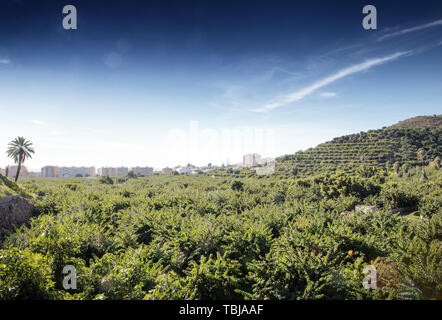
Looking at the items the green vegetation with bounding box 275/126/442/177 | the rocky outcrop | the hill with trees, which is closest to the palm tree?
the rocky outcrop

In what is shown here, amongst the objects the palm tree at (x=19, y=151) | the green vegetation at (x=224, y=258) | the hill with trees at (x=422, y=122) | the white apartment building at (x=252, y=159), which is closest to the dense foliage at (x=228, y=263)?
the green vegetation at (x=224, y=258)

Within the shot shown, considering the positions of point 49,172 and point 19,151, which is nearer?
point 19,151

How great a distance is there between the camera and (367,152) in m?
66.3

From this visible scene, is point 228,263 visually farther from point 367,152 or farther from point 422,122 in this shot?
point 422,122

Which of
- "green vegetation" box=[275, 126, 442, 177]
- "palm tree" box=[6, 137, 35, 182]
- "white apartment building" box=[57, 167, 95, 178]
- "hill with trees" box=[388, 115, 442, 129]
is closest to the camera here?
"palm tree" box=[6, 137, 35, 182]

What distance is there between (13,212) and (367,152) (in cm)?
8602

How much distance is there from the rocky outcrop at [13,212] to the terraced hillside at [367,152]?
2348 inches

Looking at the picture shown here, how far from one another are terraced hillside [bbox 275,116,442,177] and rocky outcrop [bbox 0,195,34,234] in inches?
2348

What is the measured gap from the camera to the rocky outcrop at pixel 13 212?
1423cm

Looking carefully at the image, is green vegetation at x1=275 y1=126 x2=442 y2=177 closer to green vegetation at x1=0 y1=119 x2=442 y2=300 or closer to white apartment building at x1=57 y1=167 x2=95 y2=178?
green vegetation at x1=0 y1=119 x2=442 y2=300

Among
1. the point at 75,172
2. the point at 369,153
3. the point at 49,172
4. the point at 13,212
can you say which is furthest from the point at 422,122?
the point at 75,172

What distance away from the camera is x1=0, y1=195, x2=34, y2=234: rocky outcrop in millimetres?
14234
